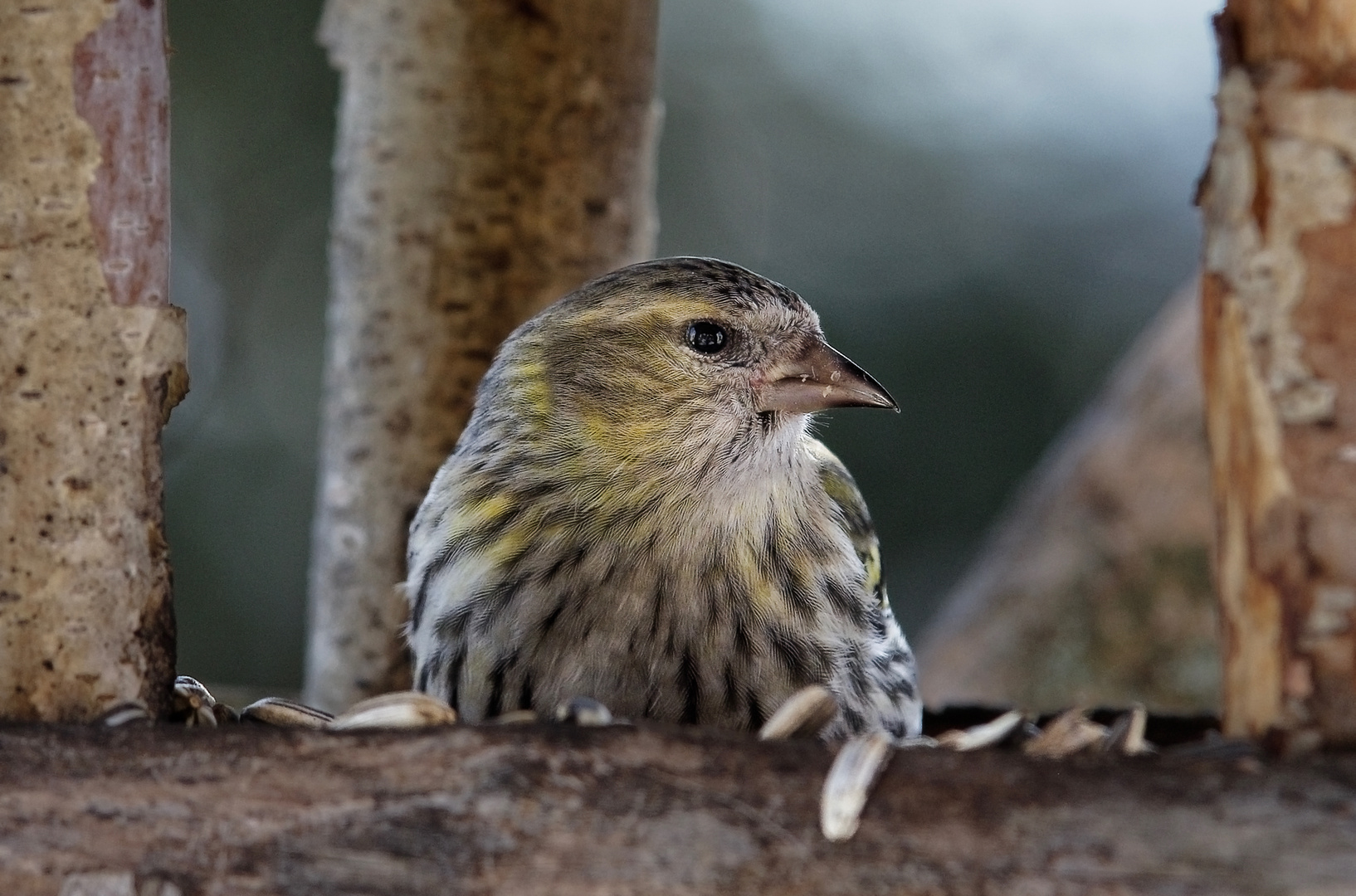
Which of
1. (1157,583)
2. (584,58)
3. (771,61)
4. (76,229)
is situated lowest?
(1157,583)

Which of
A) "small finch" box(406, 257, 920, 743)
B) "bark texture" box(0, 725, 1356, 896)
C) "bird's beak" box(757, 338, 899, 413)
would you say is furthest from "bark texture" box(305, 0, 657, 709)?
"bark texture" box(0, 725, 1356, 896)

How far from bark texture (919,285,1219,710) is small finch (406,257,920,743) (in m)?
2.00

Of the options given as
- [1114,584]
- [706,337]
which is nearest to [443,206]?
[706,337]

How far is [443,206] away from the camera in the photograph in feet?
10.7

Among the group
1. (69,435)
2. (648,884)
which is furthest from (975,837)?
(69,435)

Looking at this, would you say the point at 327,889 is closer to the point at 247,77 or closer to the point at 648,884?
the point at 648,884

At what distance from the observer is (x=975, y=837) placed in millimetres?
1465

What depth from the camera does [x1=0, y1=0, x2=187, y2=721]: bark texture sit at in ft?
5.93

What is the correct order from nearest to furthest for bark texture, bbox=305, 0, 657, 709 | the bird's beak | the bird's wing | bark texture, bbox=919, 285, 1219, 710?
the bird's beak, the bird's wing, bark texture, bbox=305, 0, 657, 709, bark texture, bbox=919, 285, 1219, 710

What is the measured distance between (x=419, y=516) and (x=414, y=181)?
0.78 metres

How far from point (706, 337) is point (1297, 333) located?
1291 millimetres

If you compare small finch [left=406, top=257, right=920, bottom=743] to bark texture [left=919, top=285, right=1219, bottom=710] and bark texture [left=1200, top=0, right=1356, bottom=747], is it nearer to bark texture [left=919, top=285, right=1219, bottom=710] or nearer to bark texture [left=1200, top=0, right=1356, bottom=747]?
bark texture [left=1200, top=0, right=1356, bottom=747]

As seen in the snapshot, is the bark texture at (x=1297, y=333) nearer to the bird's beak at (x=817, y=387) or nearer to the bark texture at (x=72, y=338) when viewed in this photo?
the bird's beak at (x=817, y=387)

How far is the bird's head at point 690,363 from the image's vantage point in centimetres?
263
